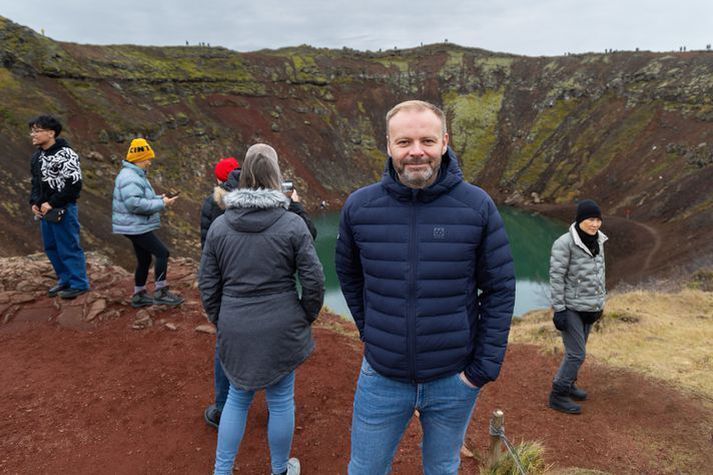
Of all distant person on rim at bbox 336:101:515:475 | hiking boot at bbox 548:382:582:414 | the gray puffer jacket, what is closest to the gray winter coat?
distant person on rim at bbox 336:101:515:475

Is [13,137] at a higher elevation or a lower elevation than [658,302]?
higher

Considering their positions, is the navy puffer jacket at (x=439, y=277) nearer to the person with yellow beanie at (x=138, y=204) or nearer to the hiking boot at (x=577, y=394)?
the person with yellow beanie at (x=138, y=204)

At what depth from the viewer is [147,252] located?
238 inches

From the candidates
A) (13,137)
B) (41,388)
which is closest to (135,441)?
(41,388)

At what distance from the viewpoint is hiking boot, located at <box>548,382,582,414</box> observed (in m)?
5.75

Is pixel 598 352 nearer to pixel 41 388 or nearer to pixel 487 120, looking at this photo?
pixel 41 388

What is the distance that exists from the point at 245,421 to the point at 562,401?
4457 mm

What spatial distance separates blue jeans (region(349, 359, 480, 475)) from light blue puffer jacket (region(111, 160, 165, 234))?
411 cm

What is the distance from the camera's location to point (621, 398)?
6098mm

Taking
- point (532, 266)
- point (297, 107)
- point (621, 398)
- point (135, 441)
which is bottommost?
point (532, 266)

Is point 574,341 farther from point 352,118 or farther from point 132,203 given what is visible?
point 352,118

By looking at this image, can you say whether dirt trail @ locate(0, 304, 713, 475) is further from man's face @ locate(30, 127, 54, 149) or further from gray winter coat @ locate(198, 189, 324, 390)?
man's face @ locate(30, 127, 54, 149)

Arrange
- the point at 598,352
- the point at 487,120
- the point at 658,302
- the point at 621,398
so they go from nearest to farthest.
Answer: the point at 621,398
the point at 598,352
the point at 658,302
the point at 487,120

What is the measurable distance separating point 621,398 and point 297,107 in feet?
145
